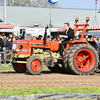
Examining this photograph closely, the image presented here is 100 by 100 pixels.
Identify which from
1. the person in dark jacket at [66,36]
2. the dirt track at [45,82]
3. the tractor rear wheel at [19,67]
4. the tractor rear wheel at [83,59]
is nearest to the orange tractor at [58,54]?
the tractor rear wheel at [83,59]

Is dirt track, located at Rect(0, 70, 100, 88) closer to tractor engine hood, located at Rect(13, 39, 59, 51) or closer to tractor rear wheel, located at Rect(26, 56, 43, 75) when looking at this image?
tractor rear wheel, located at Rect(26, 56, 43, 75)

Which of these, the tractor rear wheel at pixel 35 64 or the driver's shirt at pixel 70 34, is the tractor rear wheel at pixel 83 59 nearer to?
the driver's shirt at pixel 70 34

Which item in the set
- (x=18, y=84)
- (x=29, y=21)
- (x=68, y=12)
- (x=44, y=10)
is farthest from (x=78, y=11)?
(x=18, y=84)

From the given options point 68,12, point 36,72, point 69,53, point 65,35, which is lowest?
point 36,72

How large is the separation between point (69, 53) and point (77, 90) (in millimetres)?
3587

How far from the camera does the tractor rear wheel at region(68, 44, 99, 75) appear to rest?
31.7 feet

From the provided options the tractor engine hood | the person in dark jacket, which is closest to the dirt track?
the person in dark jacket

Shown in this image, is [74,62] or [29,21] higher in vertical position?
[29,21]

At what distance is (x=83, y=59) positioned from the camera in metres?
9.95

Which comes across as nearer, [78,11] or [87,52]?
[87,52]

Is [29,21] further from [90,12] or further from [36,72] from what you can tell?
[36,72]

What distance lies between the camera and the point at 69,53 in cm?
963

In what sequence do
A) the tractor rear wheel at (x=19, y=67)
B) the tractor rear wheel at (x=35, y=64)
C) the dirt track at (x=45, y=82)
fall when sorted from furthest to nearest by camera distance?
the tractor rear wheel at (x=19, y=67), the tractor rear wheel at (x=35, y=64), the dirt track at (x=45, y=82)

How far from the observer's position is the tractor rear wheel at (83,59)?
967 centimetres
